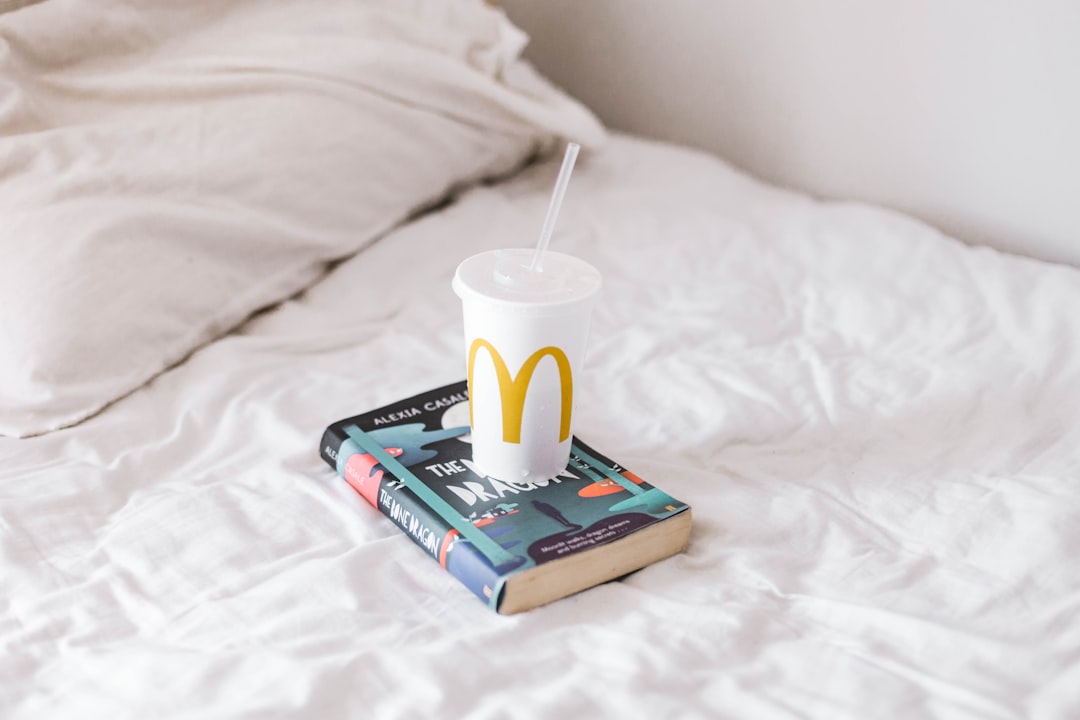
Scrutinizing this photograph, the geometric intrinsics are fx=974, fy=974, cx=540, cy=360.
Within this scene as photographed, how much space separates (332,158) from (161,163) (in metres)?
0.18

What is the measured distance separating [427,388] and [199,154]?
1.14 feet

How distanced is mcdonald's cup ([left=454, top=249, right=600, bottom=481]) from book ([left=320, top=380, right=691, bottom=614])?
23 millimetres

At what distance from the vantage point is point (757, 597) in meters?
0.63

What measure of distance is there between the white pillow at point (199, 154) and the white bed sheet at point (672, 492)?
46 millimetres

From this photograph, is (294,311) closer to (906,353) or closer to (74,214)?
(74,214)

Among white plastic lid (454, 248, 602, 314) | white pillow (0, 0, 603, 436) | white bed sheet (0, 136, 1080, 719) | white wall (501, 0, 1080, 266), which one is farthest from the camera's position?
white wall (501, 0, 1080, 266)

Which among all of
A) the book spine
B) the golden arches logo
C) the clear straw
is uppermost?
the clear straw

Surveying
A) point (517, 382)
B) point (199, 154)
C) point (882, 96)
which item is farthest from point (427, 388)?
point (882, 96)

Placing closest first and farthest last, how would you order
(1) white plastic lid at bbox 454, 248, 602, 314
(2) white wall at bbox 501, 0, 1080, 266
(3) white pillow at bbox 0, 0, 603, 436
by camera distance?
1. (1) white plastic lid at bbox 454, 248, 602, 314
2. (3) white pillow at bbox 0, 0, 603, 436
3. (2) white wall at bbox 501, 0, 1080, 266

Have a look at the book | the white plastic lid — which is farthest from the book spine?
the white plastic lid

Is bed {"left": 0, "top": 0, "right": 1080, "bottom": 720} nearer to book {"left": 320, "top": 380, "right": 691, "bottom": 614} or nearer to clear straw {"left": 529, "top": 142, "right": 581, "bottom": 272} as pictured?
book {"left": 320, "top": 380, "right": 691, "bottom": 614}

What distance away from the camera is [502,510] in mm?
668

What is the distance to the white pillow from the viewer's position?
84cm

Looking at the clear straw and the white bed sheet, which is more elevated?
the clear straw
